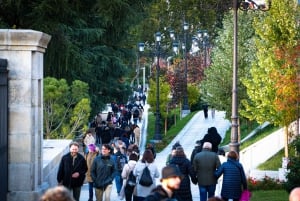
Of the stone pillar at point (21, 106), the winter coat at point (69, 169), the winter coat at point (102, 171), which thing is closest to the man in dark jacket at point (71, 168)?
the winter coat at point (69, 169)

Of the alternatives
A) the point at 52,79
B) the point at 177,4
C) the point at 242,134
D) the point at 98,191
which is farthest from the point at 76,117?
the point at 177,4

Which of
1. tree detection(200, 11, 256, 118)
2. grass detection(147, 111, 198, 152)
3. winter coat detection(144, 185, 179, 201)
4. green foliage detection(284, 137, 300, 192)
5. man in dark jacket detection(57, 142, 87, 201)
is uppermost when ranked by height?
tree detection(200, 11, 256, 118)

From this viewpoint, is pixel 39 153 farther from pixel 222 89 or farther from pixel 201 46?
pixel 201 46

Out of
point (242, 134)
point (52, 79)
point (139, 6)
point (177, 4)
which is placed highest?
point (177, 4)

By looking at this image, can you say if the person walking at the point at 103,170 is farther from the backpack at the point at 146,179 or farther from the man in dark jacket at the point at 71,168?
the backpack at the point at 146,179

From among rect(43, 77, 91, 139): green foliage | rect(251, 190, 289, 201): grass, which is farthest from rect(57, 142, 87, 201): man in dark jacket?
rect(43, 77, 91, 139): green foliage

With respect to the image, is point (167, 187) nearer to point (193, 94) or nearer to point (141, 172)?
point (141, 172)

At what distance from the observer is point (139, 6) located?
22.7 meters

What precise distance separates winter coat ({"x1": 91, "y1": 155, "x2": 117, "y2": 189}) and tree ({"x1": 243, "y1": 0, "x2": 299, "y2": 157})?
10916 millimetres

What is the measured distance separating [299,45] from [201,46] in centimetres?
5980

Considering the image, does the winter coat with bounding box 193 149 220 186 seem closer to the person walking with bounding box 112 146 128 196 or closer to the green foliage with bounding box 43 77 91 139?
the person walking with bounding box 112 146 128 196

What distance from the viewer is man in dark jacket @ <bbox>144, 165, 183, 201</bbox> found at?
8445mm

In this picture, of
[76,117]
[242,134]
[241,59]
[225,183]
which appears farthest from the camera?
[242,134]

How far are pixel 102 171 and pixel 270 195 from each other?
564cm
